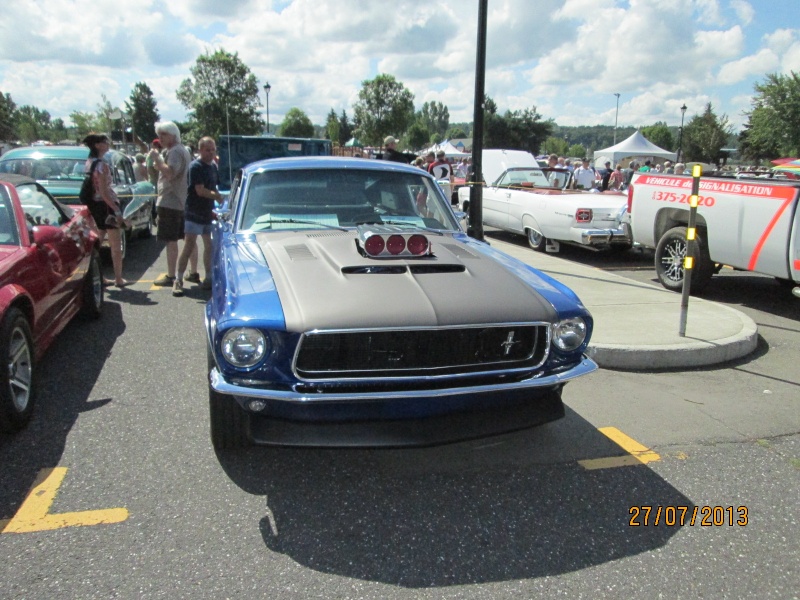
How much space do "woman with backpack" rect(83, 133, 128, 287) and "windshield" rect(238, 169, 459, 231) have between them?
11.6ft

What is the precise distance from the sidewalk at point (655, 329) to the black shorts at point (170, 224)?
4.76m

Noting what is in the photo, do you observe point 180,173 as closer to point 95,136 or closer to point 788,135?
point 95,136

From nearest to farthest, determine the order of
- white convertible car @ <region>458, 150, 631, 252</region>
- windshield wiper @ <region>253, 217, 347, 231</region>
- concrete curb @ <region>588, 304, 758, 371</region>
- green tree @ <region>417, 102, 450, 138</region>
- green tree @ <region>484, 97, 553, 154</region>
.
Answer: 1. windshield wiper @ <region>253, 217, 347, 231</region>
2. concrete curb @ <region>588, 304, 758, 371</region>
3. white convertible car @ <region>458, 150, 631, 252</region>
4. green tree @ <region>484, 97, 553, 154</region>
5. green tree @ <region>417, 102, 450, 138</region>

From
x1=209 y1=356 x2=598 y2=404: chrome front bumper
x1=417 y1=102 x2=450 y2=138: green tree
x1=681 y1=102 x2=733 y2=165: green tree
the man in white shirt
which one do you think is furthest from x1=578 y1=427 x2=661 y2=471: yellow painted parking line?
x1=417 y1=102 x2=450 y2=138: green tree

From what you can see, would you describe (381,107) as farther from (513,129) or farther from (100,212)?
(100,212)

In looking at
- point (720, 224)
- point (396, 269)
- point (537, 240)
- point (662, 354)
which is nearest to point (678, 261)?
point (720, 224)

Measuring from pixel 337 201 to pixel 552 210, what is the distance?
6.71 metres

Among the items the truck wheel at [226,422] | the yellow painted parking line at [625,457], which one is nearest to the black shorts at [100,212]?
the truck wheel at [226,422]

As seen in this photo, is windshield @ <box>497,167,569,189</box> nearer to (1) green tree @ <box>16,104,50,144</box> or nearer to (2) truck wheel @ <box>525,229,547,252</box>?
(2) truck wheel @ <box>525,229,547,252</box>

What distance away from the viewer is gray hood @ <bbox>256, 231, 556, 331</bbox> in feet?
9.56

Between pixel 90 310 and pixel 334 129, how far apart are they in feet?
262

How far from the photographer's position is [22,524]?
9.40ft

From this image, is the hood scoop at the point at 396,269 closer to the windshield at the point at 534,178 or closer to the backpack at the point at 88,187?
the backpack at the point at 88,187

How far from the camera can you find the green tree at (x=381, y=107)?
66.4m
